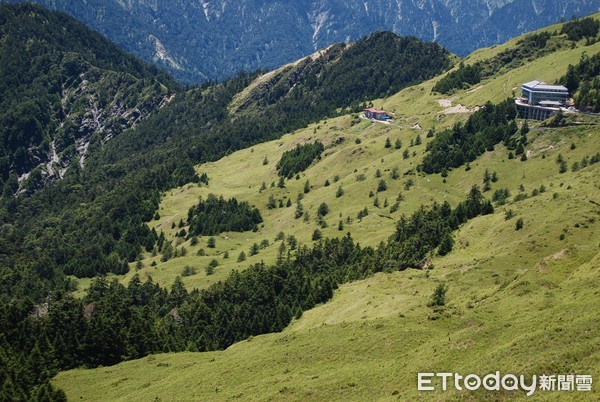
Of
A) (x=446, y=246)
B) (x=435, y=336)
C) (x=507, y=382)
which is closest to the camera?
(x=507, y=382)

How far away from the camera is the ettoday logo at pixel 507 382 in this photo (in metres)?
54.7

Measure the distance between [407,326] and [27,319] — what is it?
322 ft

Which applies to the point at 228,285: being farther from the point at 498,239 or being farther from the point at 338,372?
the point at 338,372

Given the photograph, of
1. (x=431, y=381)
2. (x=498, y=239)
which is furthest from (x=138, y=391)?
(x=498, y=239)

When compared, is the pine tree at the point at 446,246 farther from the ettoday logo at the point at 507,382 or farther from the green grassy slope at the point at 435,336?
the ettoday logo at the point at 507,382

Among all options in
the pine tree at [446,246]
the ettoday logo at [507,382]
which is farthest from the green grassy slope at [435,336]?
the pine tree at [446,246]

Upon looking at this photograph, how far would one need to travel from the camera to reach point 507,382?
59.2 metres

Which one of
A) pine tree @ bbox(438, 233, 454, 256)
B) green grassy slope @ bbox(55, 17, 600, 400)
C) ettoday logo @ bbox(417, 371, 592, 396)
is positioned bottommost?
pine tree @ bbox(438, 233, 454, 256)

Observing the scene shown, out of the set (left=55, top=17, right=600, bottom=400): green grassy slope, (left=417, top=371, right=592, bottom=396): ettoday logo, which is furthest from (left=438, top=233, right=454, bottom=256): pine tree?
(left=417, top=371, right=592, bottom=396): ettoday logo

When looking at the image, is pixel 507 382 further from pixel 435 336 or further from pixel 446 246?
pixel 446 246

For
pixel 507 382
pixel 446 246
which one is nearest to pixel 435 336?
pixel 507 382

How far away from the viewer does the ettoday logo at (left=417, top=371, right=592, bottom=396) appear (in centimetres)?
5472

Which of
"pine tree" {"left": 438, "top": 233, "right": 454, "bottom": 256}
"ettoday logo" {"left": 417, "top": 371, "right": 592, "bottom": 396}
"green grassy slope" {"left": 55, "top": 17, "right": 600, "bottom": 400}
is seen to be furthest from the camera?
"pine tree" {"left": 438, "top": 233, "right": 454, "bottom": 256}

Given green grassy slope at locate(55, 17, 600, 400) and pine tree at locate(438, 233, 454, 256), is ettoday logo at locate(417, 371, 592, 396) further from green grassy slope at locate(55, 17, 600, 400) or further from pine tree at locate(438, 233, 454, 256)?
pine tree at locate(438, 233, 454, 256)
